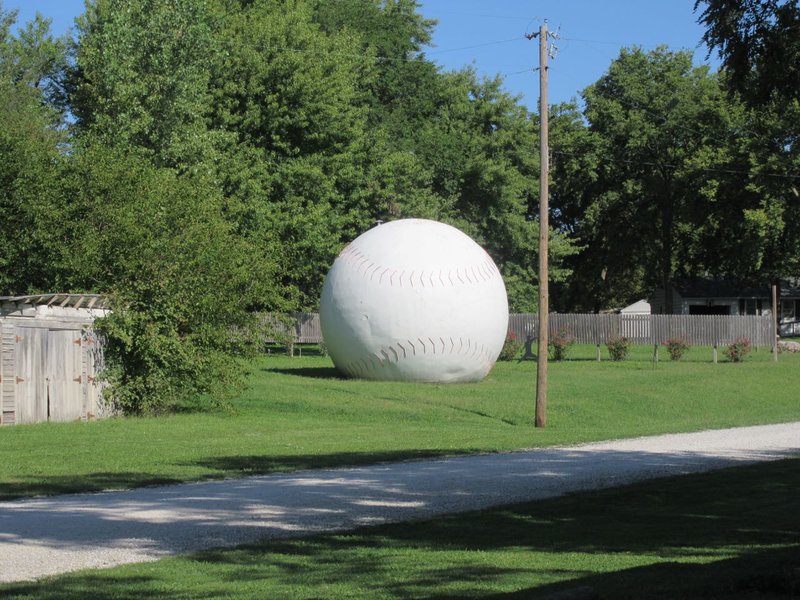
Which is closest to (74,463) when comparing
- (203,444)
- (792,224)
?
(203,444)

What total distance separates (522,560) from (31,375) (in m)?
15.2

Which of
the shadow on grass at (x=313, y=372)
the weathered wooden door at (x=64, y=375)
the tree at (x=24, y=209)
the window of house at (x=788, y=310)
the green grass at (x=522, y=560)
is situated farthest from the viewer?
the window of house at (x=788, y=310)

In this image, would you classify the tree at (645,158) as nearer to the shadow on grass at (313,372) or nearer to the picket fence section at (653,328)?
the picket fence section at (653,328)

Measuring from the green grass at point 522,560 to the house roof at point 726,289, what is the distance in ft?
205

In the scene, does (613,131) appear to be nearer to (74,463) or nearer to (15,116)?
(15,116)

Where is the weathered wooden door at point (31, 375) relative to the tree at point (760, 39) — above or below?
below

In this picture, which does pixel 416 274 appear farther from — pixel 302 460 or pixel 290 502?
pixel 290 502

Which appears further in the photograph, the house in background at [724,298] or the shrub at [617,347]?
the house in background at [724,298]

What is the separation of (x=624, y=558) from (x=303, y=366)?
95.5ft

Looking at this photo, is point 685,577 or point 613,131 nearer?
point 685,577

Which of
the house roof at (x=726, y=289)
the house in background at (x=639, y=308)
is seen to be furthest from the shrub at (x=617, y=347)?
the house in background at (x=639, y=308)

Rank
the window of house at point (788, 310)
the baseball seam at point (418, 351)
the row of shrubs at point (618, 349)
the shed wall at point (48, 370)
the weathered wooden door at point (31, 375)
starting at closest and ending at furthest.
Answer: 1. the shed wall at point (48, 370)
2. the weathered wooden door at point (31, 375)
3. the baseball seam at point (418, 351)
4. the row of shrubs at point (618, 349)
5. the window of house at point (788, 310)

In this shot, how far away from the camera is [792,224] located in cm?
5894

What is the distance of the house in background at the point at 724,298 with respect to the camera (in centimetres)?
7338
